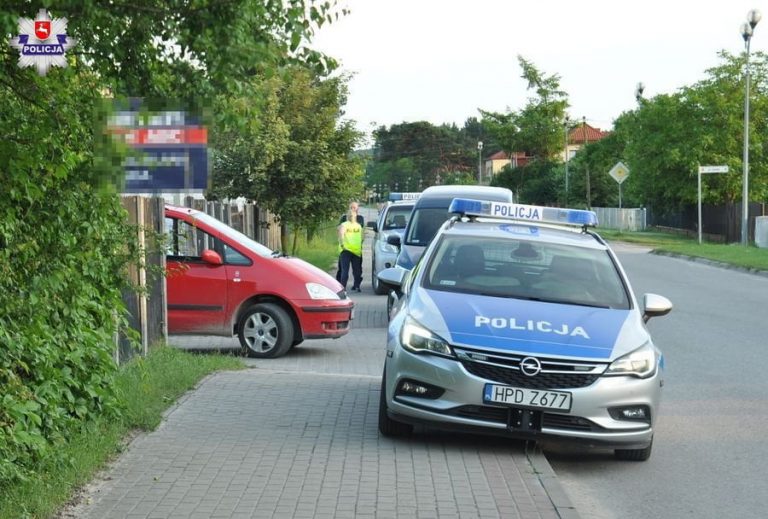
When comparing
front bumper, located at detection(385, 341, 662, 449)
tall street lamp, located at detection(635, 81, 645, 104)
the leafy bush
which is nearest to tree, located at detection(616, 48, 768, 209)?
tall street lamp, located at detection(635, 81, 645, 104)

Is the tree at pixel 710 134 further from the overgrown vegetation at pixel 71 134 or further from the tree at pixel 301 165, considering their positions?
the overgrown vegetation at pixel 71 134

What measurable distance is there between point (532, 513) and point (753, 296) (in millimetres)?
16790

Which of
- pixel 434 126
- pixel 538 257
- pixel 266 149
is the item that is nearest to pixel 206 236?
pixel 538 257

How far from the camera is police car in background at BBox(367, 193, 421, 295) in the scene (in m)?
A: 22.8

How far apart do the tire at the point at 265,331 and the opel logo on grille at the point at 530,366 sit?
607 centimetres

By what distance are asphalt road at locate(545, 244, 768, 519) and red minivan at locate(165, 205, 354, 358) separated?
390 cm

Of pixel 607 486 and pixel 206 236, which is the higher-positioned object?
pixel 206 236

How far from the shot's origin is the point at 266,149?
1110 inches

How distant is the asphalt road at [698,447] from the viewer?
708 cm

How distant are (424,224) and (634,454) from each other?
35.2 feet

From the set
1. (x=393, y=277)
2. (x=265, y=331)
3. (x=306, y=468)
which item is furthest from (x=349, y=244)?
(x=306, y=468)

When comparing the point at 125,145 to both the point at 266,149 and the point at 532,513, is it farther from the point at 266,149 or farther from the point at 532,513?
the point at 266,149

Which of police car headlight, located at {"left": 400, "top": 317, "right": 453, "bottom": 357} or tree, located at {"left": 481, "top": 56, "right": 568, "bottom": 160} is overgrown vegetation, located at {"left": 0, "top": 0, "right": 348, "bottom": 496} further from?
tree, located at {"left": 481, "top": 56, "right": 568, "bottom": 160}

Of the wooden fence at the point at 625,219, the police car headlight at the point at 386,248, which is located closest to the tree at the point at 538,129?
the wooden fence at the point at 625,219
